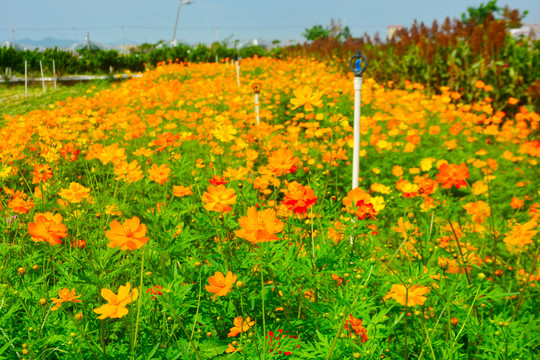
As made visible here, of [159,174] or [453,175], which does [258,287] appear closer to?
[159,174]

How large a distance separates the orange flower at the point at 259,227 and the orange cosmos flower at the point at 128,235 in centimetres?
25

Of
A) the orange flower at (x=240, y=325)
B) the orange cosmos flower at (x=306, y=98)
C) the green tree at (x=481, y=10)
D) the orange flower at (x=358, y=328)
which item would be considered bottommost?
the orange flower at (x=358, y=328)

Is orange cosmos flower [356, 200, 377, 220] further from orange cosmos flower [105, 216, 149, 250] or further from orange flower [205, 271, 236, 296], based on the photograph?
orange cosmos flower [105, 216, 149, 250]

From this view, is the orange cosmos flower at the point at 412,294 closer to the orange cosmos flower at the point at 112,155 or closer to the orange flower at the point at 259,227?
the orange flower at the point at 259,227

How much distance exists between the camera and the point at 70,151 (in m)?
2.49

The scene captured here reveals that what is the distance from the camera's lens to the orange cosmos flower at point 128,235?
101 cm

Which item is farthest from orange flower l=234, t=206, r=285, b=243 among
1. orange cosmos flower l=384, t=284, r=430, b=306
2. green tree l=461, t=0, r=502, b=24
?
green tree l=461, t=0, r=502, b=24

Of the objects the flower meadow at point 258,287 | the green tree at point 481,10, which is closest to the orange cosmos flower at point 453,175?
the flower meadow at point 258,287

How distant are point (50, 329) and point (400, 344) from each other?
1130 millimetres

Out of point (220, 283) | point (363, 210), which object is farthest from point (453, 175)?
point (220, 283)

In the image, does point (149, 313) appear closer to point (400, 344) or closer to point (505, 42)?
point (400, 344)

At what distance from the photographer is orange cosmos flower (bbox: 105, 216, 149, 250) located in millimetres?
1012

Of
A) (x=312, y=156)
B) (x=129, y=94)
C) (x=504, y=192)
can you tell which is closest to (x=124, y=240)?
(x=312, y=156)

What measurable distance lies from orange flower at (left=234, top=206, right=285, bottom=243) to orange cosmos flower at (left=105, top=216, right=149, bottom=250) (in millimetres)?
247
